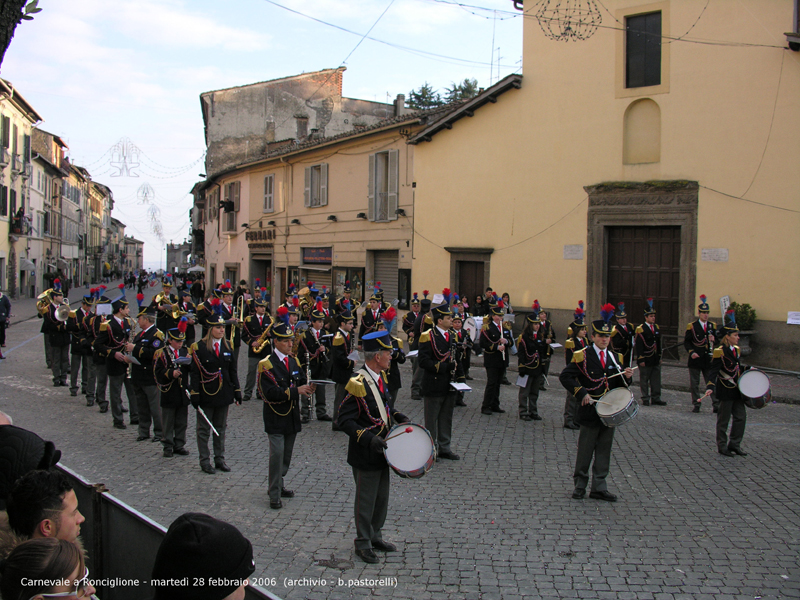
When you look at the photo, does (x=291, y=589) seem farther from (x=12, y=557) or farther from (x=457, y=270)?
(x=457, y=270)

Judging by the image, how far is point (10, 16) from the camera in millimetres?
5910

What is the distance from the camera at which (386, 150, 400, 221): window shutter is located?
74.7 ft

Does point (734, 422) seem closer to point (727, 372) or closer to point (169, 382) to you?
point (727, 372)

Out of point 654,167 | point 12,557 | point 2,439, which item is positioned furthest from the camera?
point 654,167

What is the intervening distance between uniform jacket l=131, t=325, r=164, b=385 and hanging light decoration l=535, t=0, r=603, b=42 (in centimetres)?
1462

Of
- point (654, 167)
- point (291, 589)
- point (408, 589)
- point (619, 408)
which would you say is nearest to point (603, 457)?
point (619, 408)

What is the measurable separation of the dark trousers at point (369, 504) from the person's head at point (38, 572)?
338 cm

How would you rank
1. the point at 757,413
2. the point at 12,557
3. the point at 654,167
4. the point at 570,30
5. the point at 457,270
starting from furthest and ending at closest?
1. the point at 457,270
2. the point at 570,30
3. the point at 654,167
4. the point at 757,413
5. the point at 12,557

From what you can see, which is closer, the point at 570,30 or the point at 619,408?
the point at 619,408

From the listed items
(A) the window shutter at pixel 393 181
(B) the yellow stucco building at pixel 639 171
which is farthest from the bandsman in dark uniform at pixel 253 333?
(A) the window shutter at pixel 393 181

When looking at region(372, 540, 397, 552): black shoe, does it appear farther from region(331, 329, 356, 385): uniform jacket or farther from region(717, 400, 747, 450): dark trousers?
region(717, 400, 747, 450): dark trousers

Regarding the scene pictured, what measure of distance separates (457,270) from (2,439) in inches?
Result: 713

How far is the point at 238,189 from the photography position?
34281 millimetres

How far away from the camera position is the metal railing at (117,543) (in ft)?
11.6
